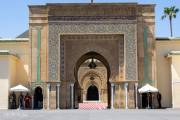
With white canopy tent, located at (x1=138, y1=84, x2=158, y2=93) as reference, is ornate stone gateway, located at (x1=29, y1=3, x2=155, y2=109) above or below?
above

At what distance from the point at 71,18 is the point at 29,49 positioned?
3.11m

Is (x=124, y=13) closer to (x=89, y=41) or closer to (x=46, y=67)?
(x=89, y=41)

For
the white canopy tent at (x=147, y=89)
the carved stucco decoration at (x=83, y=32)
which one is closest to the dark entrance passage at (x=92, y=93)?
the carved stucco decoration at (x=83, y=32)

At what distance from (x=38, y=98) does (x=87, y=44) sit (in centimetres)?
433

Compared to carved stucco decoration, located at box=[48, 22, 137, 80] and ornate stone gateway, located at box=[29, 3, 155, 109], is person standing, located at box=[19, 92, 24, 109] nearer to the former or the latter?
ornate stone gateway, located at box=[29, 3, 155, 109]

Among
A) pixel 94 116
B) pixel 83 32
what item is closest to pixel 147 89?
pixel 83 32

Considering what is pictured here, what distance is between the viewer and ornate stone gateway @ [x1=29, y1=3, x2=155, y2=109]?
2684cm

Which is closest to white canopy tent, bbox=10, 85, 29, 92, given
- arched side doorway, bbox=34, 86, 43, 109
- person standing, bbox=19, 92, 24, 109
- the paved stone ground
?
person standing, bbox=19, 92, 24, 109

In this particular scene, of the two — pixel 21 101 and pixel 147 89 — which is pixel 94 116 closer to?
pixel 147 89

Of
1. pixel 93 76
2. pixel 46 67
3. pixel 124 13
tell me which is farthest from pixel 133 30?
pixel 93 76

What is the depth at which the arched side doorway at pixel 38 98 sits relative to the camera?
2739 centimetres

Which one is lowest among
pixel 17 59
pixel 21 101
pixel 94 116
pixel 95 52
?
pixel 94 116

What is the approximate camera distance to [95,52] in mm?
27750

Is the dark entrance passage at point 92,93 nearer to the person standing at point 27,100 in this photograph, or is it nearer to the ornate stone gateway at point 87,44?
the ornate stone gateway at point 87,44
